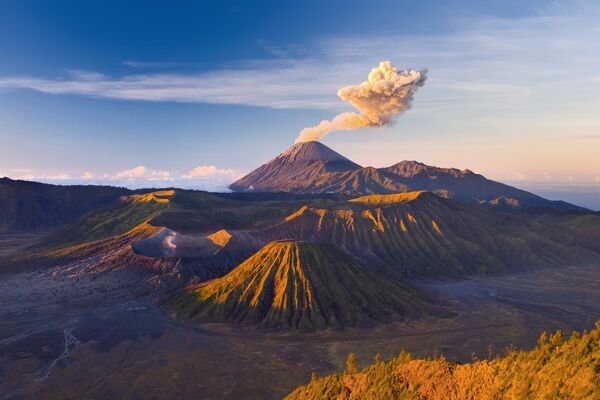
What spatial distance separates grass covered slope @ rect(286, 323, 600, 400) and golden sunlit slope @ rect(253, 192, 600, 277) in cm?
11275

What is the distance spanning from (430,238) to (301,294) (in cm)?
Result: 8362

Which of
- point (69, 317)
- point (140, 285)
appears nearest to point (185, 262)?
point (140, 285)

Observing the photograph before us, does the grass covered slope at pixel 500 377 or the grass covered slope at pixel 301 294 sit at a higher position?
the grass covered slope at pixel 500 377

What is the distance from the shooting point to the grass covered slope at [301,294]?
97.2 metres

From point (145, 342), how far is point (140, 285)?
44.5 m

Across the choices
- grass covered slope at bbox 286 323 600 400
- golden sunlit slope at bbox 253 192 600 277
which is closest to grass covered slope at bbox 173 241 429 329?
golden sunlit slope at bbox 253 192 600 277

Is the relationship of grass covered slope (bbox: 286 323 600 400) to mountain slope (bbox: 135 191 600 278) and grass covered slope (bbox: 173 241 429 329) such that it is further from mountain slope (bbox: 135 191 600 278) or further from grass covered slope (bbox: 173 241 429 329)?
mountain slope (bbox: 135 191 600 278)

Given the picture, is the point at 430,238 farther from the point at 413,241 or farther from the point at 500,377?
the point at 500,377

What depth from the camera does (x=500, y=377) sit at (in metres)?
30.5

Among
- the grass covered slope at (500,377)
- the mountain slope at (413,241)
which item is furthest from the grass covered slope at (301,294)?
the grass covered slope at (500,377)

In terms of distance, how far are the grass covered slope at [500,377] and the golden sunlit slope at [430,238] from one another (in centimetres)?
11275

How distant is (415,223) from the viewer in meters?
175

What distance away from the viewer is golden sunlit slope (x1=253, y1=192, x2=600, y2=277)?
158 metres

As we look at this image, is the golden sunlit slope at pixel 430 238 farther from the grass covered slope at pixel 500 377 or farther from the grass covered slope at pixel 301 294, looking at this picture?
the grass covered slope at pixel 500 377
